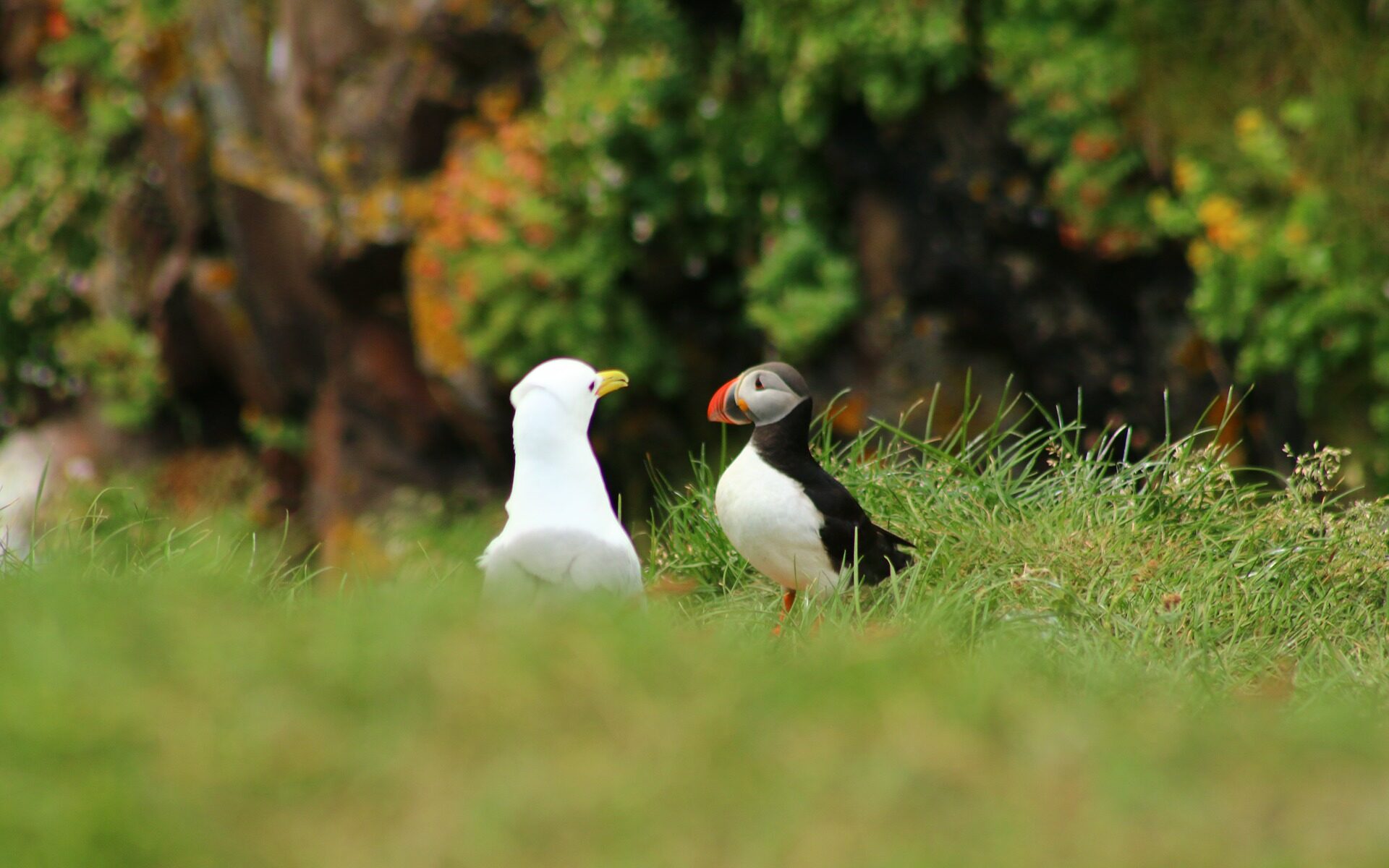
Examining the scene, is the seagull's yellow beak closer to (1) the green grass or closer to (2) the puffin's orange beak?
(2) the puffin's orange beak

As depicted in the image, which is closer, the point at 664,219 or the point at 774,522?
the point at 774,522

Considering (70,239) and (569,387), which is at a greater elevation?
(569,387)

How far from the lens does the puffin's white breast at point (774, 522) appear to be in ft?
11.0

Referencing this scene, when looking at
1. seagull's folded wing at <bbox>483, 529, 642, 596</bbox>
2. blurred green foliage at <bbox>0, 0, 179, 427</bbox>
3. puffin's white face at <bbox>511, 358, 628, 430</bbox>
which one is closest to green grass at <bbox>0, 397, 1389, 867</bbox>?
seagull's folded wing at <bbox>483, 529, 642, 596</bbox>

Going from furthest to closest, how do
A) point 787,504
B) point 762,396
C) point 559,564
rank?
point 762,396 < point 787,504 < point 559,564

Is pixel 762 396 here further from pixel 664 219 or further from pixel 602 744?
pixel 664 219

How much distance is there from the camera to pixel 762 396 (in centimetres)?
348

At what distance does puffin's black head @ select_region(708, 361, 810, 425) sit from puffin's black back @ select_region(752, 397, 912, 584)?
22 mm

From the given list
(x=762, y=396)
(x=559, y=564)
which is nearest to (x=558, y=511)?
(x=559, y=564)

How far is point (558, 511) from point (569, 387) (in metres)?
0.29

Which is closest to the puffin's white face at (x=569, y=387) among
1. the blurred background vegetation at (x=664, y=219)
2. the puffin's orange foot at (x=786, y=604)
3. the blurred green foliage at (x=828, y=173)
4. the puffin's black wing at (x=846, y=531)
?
the puffin's black wing at (x=846, y=531)

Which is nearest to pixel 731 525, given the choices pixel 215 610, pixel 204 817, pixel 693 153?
pixel 215 610

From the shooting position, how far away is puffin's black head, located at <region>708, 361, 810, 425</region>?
137 inches

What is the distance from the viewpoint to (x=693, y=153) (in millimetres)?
8047
